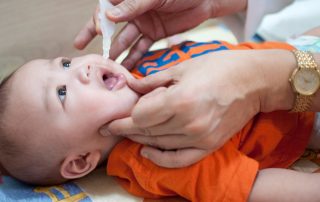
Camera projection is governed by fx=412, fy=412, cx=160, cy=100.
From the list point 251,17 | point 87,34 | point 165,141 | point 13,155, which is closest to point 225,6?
point 251,17

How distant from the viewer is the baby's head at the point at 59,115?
3.05 ft

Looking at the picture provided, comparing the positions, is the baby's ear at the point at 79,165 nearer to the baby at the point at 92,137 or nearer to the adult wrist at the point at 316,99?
the baby at the point at 92,137

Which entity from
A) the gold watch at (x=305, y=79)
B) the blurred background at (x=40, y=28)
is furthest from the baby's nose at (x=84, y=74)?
the gold watch at (x=305, y=79)

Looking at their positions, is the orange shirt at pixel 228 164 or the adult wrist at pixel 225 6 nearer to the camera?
the orange shirt at pixel 228 164

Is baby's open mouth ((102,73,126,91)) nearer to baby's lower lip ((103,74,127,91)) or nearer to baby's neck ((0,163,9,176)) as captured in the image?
baby's lower lip ((103,74,127,91))

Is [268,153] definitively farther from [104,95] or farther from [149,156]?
[104,95]

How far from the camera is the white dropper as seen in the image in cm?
97

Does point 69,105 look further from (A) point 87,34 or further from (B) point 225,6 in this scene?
(B) point 225,6

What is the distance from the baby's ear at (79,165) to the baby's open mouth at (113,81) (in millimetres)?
160

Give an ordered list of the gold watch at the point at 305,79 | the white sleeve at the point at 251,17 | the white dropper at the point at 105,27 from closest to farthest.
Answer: the gold watch at the point at 305,79
the white dropper at the point at 105,27
the white sleeve at the point at 251,17

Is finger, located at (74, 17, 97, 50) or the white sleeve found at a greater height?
finger, located at (74, 17, 97, 50)

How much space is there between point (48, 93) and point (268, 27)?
105 cm

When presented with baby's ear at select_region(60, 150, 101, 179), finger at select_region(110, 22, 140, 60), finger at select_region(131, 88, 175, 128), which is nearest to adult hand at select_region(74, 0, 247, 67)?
finger at select_region(110, 22, 140, 60)

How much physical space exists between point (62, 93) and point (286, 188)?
21.0 inches
